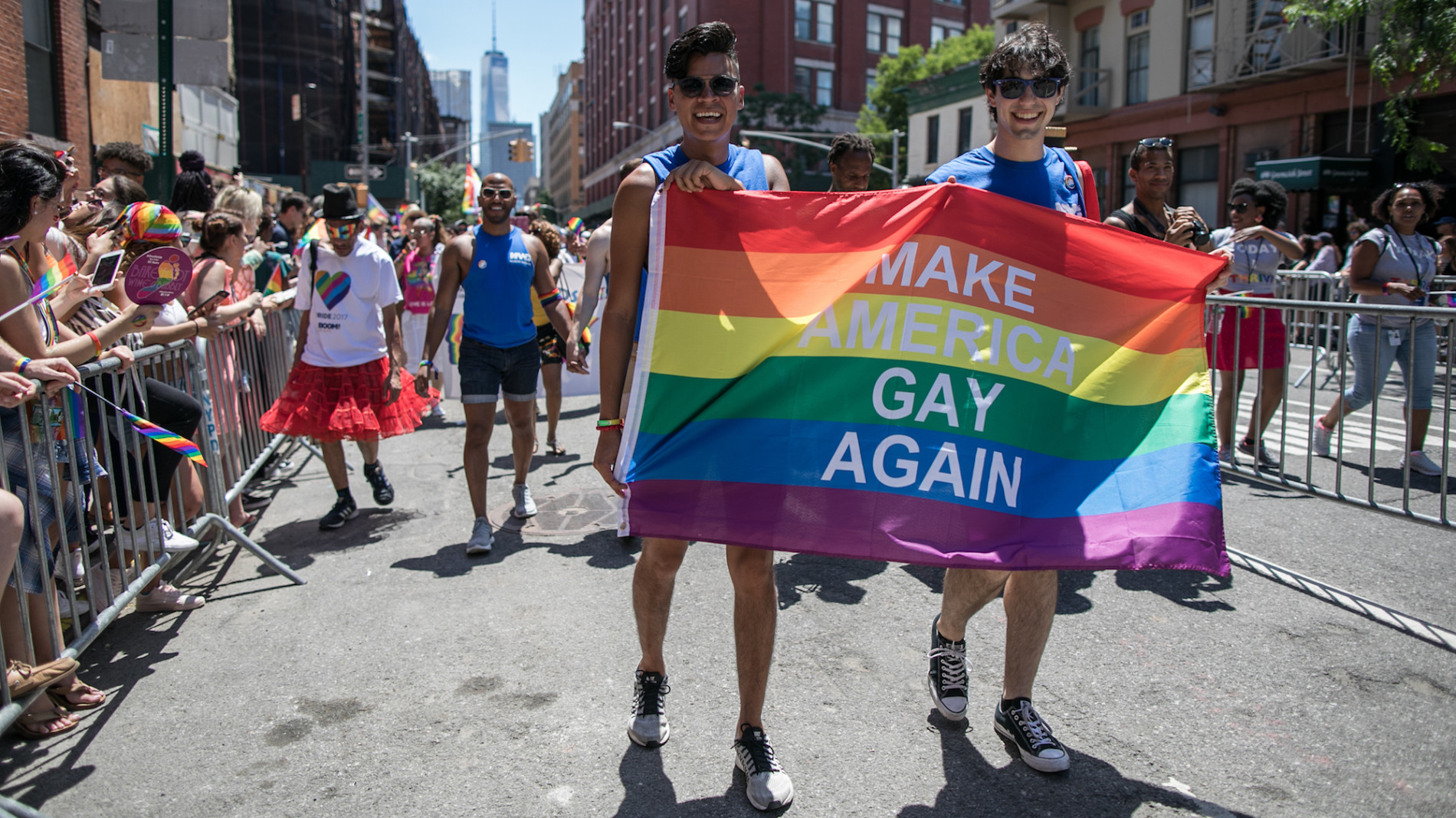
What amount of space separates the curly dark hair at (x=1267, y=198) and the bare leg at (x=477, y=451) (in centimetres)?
555

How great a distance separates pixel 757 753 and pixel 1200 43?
28.8 meters

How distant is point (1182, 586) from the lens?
15.6 feet

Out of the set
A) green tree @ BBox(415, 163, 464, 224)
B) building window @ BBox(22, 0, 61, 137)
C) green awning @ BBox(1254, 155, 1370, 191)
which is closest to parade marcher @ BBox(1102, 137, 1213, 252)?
building window @ BBox(22, 0, 61, 137)

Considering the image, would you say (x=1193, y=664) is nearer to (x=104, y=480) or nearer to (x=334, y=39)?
(x=104, y=480)

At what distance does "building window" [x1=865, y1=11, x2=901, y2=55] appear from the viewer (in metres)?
62.9

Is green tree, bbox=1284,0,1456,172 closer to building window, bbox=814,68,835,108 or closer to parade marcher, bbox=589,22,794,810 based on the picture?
parade marcher, bbox=589,22,794,810

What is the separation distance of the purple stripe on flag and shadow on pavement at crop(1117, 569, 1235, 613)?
1.90 meters

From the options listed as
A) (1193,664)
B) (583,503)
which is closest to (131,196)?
(583,503)

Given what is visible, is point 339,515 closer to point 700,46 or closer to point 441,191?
point 700,46

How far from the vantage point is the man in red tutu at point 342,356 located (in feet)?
20.0

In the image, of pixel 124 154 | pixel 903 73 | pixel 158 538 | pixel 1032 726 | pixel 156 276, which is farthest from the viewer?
pixel 903 73

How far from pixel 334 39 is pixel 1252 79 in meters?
49.4

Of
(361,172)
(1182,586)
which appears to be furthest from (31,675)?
(361,172)

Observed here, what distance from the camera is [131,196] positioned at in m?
6.60
